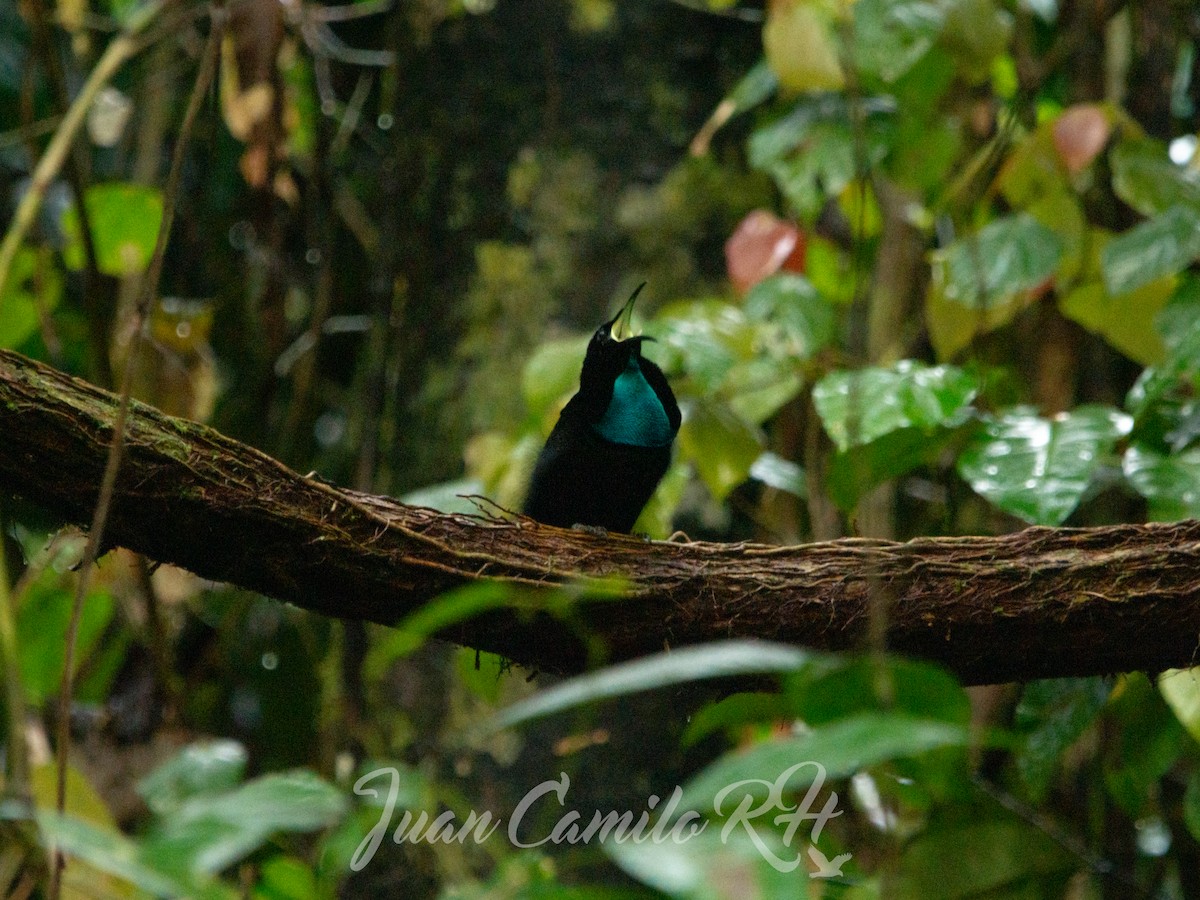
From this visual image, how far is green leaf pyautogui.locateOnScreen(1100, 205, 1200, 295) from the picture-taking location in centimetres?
240

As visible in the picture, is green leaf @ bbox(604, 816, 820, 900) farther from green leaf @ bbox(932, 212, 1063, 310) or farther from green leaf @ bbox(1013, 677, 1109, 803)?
green leaf @ bbox(932, 212, 1063, 310)

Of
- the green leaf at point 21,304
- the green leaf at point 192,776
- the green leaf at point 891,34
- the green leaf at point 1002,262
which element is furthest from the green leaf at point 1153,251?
the green leaf at point 21,304

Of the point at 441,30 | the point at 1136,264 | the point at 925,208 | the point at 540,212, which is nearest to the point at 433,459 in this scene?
the point at 540,212

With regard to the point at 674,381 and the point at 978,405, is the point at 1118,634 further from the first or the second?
the point at 674,381

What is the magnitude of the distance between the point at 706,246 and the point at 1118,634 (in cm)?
176

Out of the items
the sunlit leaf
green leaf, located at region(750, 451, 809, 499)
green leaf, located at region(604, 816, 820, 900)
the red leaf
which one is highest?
the sunlit leaf

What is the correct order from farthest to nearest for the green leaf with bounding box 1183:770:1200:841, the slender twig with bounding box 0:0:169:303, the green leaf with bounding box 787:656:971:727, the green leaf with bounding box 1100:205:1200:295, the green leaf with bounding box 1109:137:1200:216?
the green leaf with bounding box 1109:137:1200:216, the green leaf with bounding box 1100:205:1200:295, the green leaf with bounding box 1183:770:1200:841, the slender twig with bounding box 0:0:169:303, the green leaf with bounding box 787:656:971:727

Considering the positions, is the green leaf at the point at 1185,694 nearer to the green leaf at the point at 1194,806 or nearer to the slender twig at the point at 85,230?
the green leaf at the point at 1194,806

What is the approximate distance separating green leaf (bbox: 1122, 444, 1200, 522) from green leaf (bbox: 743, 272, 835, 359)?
27.7 inches

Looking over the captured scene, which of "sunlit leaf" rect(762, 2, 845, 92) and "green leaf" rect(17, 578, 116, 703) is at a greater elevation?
"sunlit leaf" rect(762, 2, 845, 92)

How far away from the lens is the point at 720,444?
8.33 ft

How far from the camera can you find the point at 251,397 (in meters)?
3.69

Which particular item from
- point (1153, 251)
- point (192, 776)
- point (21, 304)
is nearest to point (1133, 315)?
point (1153, 251)

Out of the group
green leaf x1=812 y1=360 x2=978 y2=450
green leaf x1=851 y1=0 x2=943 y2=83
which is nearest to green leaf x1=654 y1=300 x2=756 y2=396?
green leaf x1=812 y1=360 x2=978 y2=450
